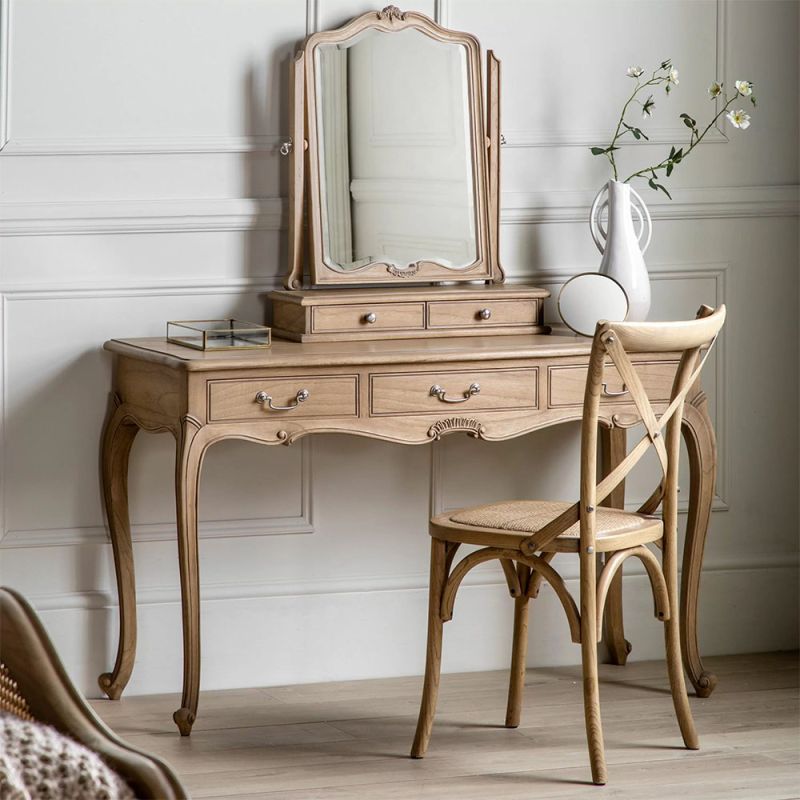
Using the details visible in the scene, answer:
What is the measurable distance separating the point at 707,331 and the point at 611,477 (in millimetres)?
381

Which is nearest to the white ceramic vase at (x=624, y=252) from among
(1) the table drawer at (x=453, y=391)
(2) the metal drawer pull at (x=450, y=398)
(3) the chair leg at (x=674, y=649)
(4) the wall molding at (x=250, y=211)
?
(4) the wall molding at (x=250, y=211)

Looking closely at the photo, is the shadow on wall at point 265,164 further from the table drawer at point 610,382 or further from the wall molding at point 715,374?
the table drawer at point 610,382

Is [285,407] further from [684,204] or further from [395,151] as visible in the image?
[684,204]

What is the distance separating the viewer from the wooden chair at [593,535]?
2.67m

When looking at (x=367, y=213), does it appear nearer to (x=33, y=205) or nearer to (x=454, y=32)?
(x=454, y=32)

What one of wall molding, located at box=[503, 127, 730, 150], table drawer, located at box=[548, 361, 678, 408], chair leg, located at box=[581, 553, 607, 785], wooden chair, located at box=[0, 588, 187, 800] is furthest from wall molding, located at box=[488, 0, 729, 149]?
wooden chair, located at box=[0, 588, 187, 800]

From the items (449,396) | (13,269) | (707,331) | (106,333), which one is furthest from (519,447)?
(13,269)

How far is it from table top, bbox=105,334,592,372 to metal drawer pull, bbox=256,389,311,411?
0.20 ft

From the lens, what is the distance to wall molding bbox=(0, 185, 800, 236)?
3225 mm

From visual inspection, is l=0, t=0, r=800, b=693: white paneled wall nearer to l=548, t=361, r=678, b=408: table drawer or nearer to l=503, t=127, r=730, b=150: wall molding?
l=503, t=127, r=730, b=150: wall molding

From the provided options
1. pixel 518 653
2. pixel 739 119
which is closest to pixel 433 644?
pixel 518 653

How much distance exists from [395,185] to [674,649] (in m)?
1.31

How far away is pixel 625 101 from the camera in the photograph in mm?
3596

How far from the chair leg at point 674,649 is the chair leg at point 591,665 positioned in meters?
0.25
